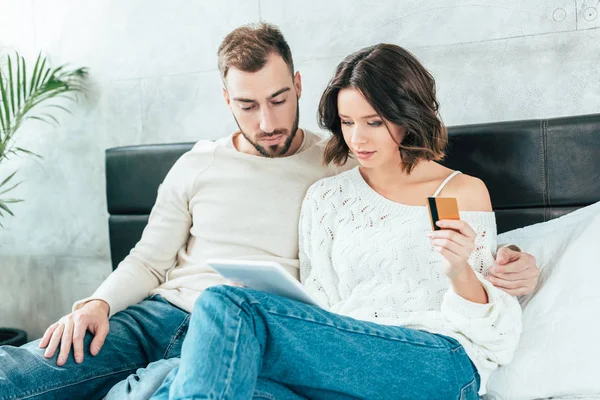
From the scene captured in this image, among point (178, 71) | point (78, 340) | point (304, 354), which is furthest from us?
point (178, 71)

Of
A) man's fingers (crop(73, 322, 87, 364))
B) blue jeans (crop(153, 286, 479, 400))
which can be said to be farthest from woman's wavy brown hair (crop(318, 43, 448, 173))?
man's fingers (crop(73, 322, 87, 364))

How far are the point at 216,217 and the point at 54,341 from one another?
1.89ft

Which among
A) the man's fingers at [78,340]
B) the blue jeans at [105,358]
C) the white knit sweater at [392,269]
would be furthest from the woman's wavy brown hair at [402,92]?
the man's fingers at [78,340]

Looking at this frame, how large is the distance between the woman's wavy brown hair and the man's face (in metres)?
0.20

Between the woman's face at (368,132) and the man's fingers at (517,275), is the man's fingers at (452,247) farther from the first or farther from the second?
the woman's face at (368,132)

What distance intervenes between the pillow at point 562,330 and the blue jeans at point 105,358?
0.84 metres

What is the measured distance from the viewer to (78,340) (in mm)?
1652

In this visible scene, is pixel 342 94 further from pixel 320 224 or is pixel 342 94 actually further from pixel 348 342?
pixel 348 342

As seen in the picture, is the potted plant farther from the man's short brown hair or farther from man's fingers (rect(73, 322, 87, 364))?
man's fingers (rect(73, 322, 87, 364))

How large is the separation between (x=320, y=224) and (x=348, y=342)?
55cm

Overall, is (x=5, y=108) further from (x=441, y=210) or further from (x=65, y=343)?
(x=441, y=210)

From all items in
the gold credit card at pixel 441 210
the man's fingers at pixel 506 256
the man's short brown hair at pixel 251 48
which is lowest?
the man's fingers at pixel 506 256

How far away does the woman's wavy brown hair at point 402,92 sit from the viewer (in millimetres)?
1692

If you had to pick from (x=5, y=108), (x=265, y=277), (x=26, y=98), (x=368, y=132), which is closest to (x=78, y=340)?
(x=265, y=277)
